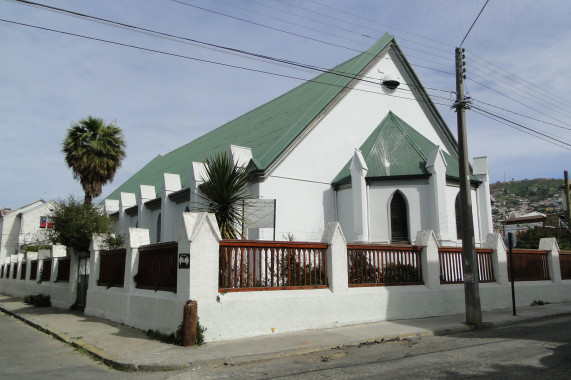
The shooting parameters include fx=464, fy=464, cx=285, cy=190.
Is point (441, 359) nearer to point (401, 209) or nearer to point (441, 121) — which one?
point (401, 209)

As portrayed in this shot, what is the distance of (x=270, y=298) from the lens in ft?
36.9

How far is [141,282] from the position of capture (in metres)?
13.4

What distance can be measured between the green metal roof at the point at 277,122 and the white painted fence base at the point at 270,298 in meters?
6.61

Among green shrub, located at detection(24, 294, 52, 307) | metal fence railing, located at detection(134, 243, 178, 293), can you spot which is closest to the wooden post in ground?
metal fence railing, located at detection(134, 243, 178, 293)

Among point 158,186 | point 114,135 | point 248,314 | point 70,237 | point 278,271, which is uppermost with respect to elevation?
point 114,135

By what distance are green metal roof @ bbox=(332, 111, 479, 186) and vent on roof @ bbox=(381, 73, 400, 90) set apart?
4.84ft

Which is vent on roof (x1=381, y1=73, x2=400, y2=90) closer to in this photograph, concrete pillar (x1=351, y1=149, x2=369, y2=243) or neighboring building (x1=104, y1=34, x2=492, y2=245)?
neighboring building (x1=104, y1=34, x2=492, y2=245)

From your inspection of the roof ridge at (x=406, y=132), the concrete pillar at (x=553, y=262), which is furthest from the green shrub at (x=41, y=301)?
the concrete pillar at (x=553, y=262)

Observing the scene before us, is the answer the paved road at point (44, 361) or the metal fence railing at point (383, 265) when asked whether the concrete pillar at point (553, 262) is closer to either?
the metal fence railing at point (383, 265)

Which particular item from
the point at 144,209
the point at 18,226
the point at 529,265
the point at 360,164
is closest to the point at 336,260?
the point at 360,164

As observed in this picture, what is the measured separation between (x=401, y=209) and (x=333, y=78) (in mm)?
8739

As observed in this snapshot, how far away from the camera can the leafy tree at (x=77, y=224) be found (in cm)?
1838

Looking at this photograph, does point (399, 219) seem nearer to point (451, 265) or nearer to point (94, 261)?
point (451, 265)

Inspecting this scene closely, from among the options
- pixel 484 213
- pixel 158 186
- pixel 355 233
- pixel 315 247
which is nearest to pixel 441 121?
pixel 484 213
